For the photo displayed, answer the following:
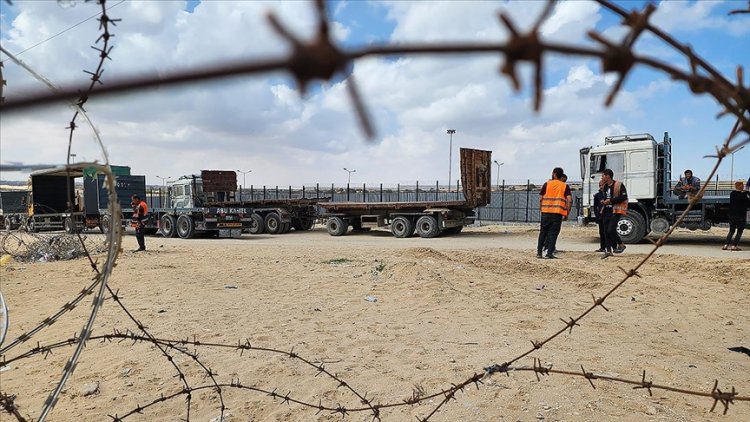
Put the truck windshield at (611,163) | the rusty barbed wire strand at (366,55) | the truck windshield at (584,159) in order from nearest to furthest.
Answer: the rusty barbed wire strand at (366,55) → the truck windshield at (611,163) → the truck windshield at (584,159)

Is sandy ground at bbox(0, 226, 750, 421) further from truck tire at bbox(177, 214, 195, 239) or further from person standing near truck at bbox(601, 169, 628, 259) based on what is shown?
truck tire at bbox(177, 214, 195, 239)

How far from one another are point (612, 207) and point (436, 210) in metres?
6.63

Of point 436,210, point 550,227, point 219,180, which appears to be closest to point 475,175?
point 436,210

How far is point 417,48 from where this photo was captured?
65 centimetres

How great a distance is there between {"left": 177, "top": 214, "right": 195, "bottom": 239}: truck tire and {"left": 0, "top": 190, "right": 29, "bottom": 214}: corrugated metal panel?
1176 cm

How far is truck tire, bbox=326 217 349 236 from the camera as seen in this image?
1795cm

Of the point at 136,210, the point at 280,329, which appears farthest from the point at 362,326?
the point at 136,210

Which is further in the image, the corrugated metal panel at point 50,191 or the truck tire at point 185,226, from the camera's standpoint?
the corrugated metal panel at point 50,191

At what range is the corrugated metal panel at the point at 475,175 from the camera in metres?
15.5

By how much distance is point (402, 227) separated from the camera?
1658 cm

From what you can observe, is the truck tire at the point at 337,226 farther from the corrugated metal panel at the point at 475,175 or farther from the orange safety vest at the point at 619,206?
the orange safety vest at the point at 619,206

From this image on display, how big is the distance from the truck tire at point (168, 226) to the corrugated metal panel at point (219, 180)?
1.58m

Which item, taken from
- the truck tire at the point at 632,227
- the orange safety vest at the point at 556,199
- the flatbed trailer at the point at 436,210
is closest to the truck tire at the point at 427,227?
the flatbed trailer at the point at 436,210

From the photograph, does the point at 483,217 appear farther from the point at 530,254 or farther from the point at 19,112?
the point at 19,112
